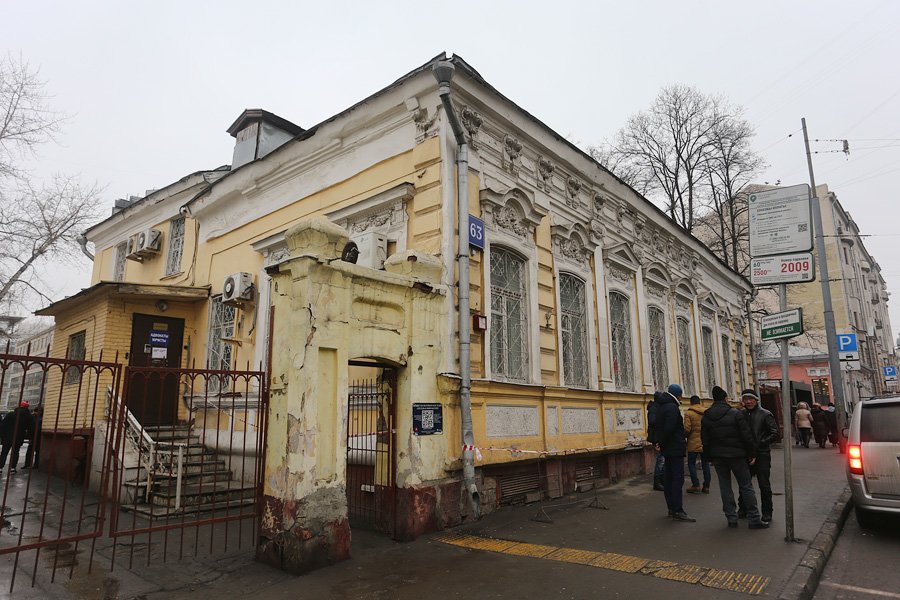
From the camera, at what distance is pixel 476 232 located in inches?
307

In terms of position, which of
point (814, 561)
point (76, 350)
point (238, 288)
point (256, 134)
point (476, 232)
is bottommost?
point (814, 561)

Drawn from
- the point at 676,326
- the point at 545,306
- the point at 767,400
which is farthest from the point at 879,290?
the point at 545,306

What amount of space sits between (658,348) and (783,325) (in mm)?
7636

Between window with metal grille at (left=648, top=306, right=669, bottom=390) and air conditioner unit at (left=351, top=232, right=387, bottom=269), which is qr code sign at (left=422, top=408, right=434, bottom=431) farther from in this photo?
window with metal grille at (left=648, top=306, right=669, bottom=390)

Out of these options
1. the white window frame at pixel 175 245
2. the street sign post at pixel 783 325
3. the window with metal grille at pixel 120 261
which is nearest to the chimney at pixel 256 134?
the white window frame at pixel 175 245

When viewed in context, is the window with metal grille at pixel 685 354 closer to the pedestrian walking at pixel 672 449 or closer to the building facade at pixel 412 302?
the building facade at pixel 412 302

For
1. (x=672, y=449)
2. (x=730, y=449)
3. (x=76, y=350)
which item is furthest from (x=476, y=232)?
(x=76, y=350)

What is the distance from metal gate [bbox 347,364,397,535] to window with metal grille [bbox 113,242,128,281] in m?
11.5

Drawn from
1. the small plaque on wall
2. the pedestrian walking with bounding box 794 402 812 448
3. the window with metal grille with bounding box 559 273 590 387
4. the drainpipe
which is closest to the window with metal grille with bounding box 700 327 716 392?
the pedestrian walking with bounding box 794 402 812 448

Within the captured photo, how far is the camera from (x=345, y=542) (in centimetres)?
544

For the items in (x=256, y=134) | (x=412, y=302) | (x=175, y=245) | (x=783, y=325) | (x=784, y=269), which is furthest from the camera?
(x=175, y=245)

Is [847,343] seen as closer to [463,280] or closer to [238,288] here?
[463,280]

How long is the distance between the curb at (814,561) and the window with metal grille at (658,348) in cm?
588

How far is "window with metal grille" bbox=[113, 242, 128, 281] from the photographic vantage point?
51.4 feet
